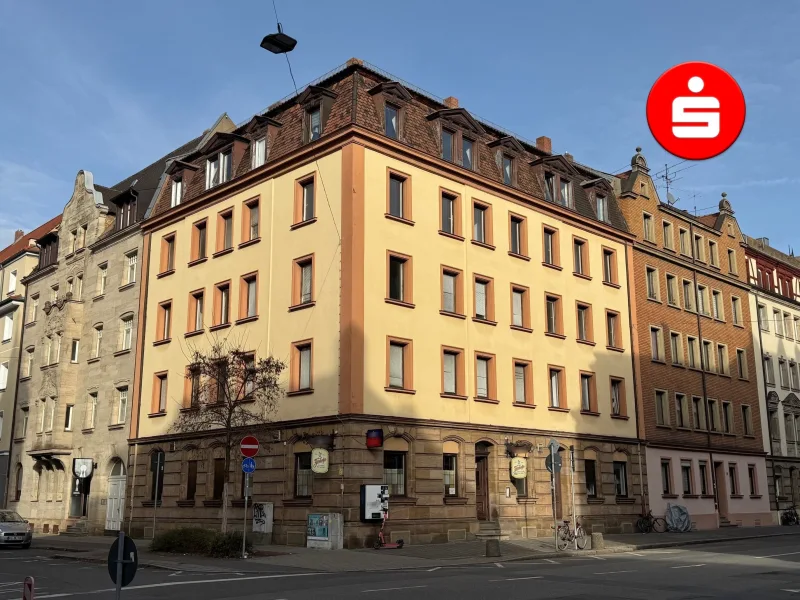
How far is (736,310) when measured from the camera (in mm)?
52500

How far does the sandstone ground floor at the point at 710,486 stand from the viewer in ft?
139

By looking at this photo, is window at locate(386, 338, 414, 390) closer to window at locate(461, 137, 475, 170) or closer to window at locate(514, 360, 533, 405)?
window at locate(514, 360, 533, 405)

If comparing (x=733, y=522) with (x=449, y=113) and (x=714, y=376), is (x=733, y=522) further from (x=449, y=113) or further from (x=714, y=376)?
(x=449, y=113)

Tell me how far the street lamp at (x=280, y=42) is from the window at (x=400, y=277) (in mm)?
12881

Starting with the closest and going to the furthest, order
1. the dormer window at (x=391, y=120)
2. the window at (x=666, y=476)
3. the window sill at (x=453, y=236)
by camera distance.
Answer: the dormer window at (x=391, y=120)
the window sill at (x=453, y=236)
the window at (x=666, y=476)

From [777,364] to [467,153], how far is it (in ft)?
103

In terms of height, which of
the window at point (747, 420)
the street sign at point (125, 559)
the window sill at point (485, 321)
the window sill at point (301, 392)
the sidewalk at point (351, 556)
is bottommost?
the sidewalk at point (351, 556)

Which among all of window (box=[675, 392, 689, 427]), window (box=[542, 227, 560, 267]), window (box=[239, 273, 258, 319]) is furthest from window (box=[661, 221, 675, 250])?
window (box=[239, 273, 258, 319])

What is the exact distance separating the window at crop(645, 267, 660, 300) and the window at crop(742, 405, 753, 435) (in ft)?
37.5

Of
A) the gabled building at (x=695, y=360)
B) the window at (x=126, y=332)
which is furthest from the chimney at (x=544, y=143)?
the window at (x=126, y=332)

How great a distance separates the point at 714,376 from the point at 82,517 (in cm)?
3535

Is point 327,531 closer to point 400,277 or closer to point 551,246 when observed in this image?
point 400,277

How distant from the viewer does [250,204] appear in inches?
1410

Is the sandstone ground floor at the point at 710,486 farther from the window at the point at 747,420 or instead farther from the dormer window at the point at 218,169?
the dormer window at the point at 218,169
